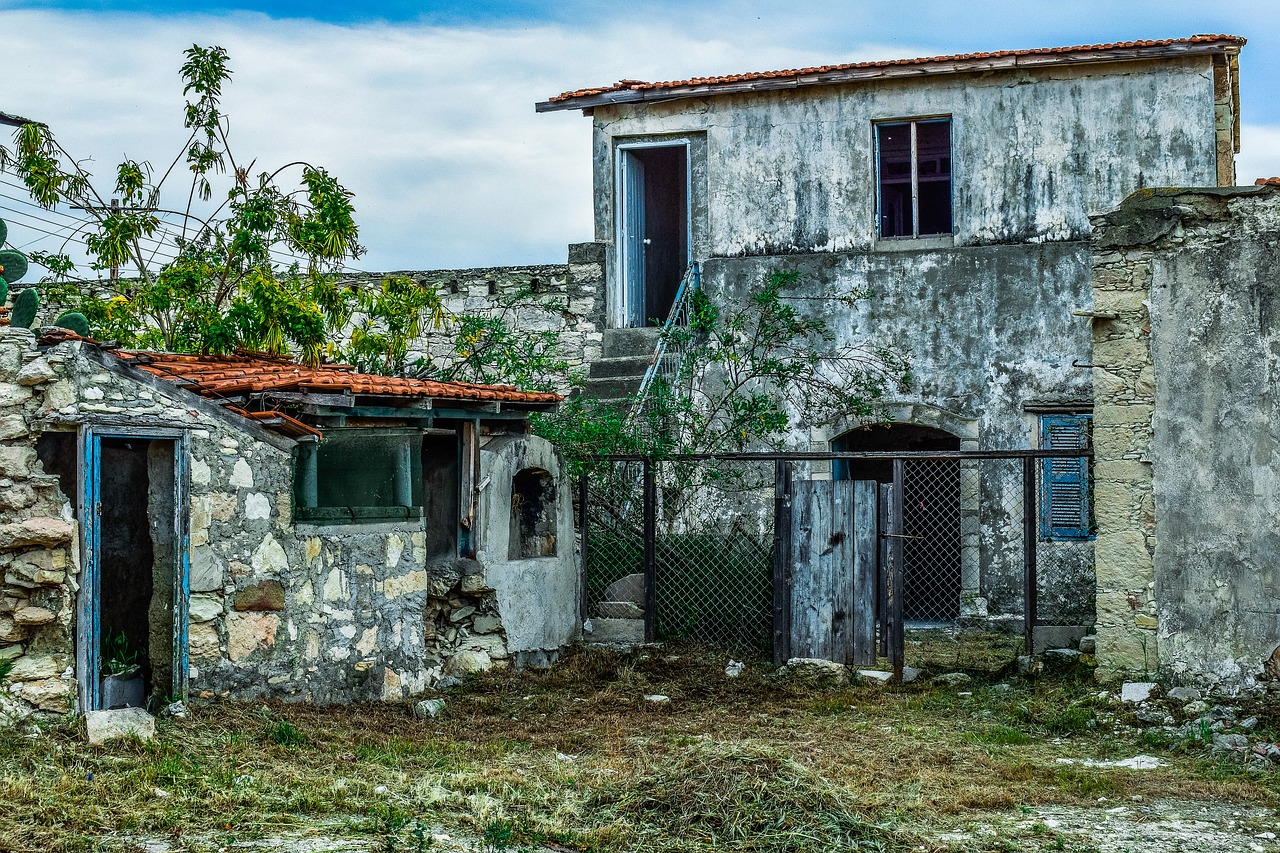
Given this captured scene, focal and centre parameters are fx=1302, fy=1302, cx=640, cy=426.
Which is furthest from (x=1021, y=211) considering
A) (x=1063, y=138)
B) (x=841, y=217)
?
(x=841, y=217)

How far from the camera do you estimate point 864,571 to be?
1100 centimetres

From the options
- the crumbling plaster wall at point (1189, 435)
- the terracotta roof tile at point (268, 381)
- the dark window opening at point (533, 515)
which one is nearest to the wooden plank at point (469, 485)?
the terracotta roof tile at point (268, 381)

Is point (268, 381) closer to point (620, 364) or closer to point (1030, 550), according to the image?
point (1030, 550)

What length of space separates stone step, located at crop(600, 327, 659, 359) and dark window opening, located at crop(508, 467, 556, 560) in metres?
3.55

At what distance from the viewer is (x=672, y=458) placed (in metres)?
11.8

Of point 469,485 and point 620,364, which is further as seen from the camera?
point 620,364

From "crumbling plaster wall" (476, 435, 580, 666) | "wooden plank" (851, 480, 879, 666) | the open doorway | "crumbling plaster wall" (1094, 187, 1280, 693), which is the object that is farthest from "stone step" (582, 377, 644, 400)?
"crumbling plaster wall" (1094, 187, 1280, 693)

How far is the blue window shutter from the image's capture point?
13.6 meters

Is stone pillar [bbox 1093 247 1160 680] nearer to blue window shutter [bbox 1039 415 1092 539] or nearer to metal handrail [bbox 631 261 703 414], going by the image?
blue window shutter [bbox 1039 415 1092 539]

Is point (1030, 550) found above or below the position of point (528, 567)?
above

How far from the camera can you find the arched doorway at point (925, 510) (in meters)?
14.7

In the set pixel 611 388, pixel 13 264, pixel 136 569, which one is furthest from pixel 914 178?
pixel 13 264

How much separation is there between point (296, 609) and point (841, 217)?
829 cm

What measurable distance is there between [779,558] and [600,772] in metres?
4.27
